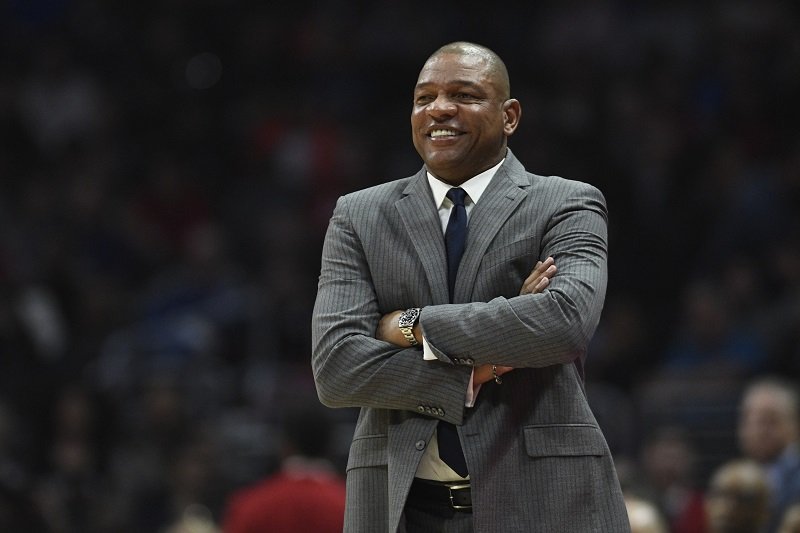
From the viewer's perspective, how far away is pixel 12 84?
13.1 metres

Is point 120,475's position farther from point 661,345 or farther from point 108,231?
point 661,345

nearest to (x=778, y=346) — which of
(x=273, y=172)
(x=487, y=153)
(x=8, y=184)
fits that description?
(x=273, y=172)

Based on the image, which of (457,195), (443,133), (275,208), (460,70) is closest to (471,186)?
(457,195)

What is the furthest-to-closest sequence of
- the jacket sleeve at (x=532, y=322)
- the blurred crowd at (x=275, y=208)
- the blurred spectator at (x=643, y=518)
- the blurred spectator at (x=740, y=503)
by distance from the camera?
the blurred crowd at (x=275, y=208), the blurred spectator at (x=740, y=503), the blurred spectator at (x=643, y=518), the jacket sleeve at (x=532, y=322)

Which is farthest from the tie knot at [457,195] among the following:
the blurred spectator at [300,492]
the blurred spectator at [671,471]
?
the blurred spectator at [671,471]

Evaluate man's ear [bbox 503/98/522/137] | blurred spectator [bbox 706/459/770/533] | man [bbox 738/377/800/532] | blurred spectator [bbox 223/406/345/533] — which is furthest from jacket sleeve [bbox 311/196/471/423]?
man [bbox 738/377/800/532]

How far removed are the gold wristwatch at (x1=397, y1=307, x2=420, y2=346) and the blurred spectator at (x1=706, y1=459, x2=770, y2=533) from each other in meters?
3.06

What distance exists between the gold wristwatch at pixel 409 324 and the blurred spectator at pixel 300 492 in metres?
2.48

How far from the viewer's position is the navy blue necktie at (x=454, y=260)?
11.6 feet

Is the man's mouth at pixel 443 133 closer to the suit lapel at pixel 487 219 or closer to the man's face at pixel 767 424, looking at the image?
the suit lapel at pixel 487 219

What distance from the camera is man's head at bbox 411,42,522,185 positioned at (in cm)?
368

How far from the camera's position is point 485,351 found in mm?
3422

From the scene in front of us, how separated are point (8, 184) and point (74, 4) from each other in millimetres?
2310

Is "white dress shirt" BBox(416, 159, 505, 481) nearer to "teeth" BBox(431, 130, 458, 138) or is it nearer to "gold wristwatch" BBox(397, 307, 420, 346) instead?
"gold wristwatch" BBox(397, 307, 420, 346)
